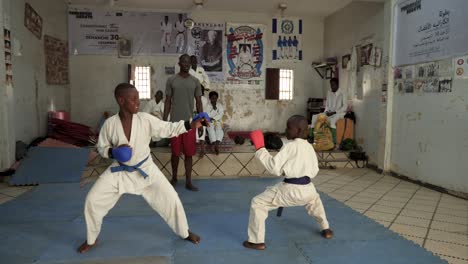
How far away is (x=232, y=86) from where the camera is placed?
10188mm

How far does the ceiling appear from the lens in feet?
28.9

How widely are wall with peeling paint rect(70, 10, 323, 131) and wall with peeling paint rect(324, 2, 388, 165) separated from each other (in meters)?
1.48

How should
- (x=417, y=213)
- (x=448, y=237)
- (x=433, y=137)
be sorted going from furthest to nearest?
(x=433, y=137), (x=417, y=213), (x=448, y=237)

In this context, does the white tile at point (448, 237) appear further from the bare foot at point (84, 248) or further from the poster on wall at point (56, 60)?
the poster on wall at point (56, 60)

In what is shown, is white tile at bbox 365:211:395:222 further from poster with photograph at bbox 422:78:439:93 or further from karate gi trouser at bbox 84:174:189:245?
poster with photograph at bbox 422:78:439:93

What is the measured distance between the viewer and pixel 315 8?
9383mm

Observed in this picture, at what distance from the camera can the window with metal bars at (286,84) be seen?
10.5m

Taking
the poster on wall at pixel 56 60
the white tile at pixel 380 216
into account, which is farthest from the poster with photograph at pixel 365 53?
the poster on wall at pixel 56 60

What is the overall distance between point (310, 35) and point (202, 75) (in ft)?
13.9

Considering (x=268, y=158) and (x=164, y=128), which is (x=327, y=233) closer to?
(x=268, y=158)

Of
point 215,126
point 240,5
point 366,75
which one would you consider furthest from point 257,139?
point 240,5

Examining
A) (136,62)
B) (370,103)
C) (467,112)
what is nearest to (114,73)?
(136,62)

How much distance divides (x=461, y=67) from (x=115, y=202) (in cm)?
483

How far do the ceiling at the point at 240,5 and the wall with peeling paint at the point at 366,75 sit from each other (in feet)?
1.83
